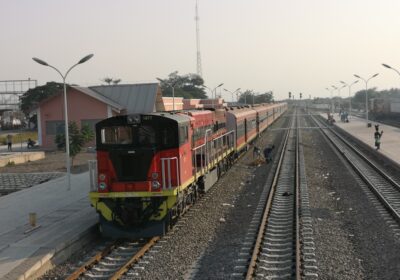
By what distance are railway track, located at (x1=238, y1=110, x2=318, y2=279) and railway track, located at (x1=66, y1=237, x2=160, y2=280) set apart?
2.35 metres

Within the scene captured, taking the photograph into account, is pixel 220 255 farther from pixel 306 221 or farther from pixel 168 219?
pixel 306 221

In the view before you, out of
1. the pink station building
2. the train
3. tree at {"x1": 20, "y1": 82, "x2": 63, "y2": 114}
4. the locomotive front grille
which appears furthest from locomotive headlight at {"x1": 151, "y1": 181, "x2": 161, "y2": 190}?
tree at {"x1": 20, "y1": 82, "x2": 63, "y2": 114}

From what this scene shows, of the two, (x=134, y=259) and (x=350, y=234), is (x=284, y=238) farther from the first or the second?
(x=134, y=259)

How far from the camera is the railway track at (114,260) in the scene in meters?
10.5

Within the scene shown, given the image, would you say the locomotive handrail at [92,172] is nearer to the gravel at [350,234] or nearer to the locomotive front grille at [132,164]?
the locomotive front grille at [132,164]

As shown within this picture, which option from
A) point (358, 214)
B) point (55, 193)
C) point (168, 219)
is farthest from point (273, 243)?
point (55, 193)

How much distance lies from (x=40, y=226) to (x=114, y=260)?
144 inches

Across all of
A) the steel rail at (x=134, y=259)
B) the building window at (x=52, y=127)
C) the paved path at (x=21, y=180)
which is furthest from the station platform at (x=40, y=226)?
the building window at (x=52, y=127)

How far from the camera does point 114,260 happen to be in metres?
11.6

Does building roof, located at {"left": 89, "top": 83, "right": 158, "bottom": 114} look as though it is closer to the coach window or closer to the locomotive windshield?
the coach window

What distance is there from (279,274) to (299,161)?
67.0 ft

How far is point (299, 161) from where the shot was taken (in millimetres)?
30188

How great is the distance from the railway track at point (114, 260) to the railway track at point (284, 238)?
2.35 metres

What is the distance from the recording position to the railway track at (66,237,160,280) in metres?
10.5
